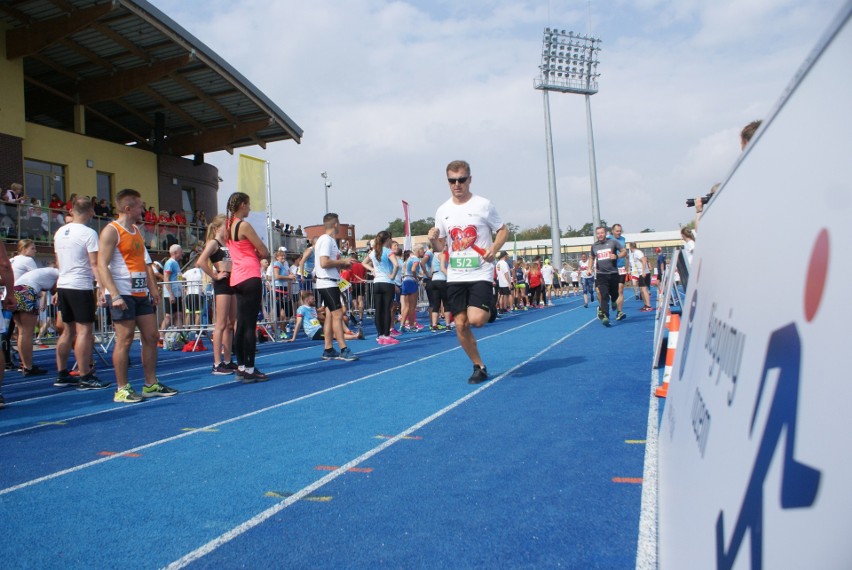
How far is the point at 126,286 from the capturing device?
5.91m

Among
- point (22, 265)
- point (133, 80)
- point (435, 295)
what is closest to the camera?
point (22, 265)

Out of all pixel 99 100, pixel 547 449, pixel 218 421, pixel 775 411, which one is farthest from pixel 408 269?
pixel 99 100

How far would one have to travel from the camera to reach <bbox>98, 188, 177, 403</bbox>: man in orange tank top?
18.9ft

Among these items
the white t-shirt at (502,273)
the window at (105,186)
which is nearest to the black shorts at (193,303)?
the white t-shirt at (502,273)

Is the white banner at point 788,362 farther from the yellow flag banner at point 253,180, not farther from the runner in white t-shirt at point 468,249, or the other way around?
the yellow flag banner at point 253,180

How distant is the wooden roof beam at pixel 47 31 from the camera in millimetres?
18609

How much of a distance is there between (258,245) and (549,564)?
520 cm

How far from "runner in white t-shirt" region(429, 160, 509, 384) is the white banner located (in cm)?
442

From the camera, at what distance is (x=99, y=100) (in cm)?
2392

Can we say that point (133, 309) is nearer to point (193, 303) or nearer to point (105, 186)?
point (193, 303)

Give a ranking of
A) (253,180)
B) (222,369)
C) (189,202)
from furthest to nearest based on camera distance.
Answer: (189,202) < (253,180) < (222,369)

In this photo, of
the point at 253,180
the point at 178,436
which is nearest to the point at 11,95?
the point at 253,180

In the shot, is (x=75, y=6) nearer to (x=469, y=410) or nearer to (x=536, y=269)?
(x=536, y=269)

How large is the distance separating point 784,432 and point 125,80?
2576cm
